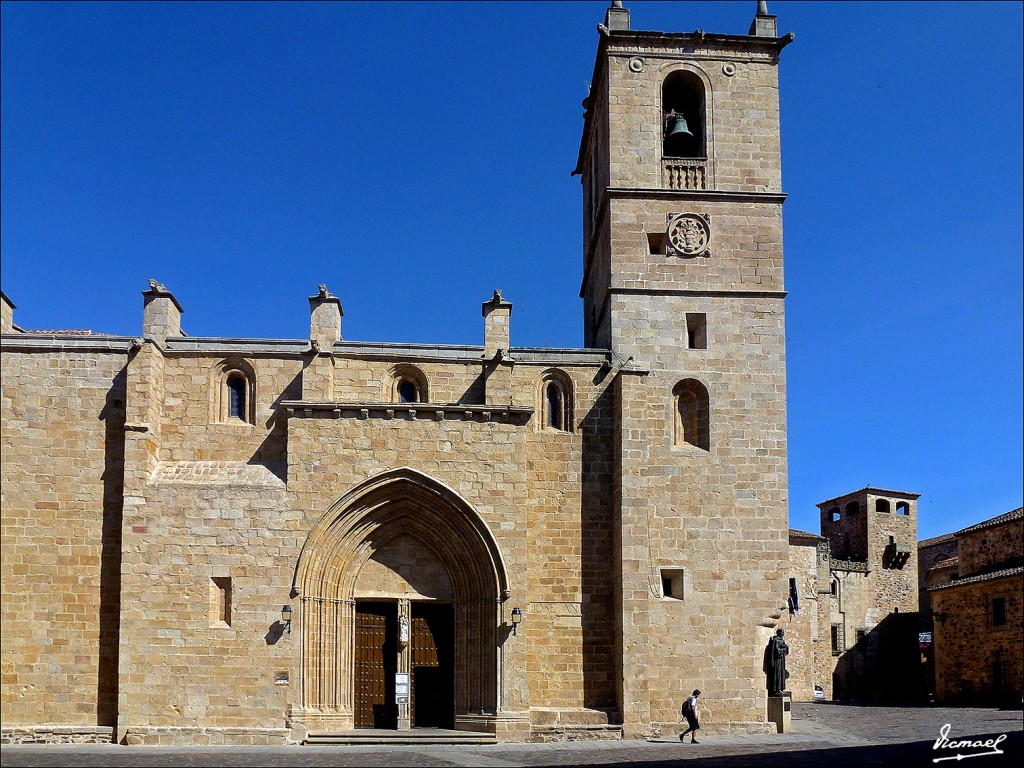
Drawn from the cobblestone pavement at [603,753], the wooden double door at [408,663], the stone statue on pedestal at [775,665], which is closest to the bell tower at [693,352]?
the stone statue on pedestal at [775,665]

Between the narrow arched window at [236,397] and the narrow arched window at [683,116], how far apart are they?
10312 millimetres

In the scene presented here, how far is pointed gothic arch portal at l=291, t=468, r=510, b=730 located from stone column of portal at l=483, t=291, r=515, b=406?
2271mm

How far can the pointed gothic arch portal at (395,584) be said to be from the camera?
742 inches

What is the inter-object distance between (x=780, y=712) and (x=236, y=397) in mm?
12542

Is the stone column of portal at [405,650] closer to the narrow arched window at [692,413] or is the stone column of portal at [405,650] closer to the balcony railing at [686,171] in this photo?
the narrow arched window at [692,413]

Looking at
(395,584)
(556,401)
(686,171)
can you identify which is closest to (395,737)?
(395,584)

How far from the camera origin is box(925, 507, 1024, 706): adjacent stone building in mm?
32062

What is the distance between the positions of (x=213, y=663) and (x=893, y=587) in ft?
113

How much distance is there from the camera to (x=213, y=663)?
18281 mm

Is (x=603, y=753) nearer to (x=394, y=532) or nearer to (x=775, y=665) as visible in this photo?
(x=775, y=665)

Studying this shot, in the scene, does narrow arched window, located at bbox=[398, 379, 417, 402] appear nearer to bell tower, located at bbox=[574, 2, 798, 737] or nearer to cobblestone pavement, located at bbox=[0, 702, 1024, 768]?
bell tower, located at bbox=[574, 2, 798, 737]

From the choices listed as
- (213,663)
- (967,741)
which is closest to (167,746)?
(213,663)

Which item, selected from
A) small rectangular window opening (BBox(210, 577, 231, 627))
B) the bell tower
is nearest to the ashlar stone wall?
small rectangular window opening (BBox(210, 577, 231, 627))

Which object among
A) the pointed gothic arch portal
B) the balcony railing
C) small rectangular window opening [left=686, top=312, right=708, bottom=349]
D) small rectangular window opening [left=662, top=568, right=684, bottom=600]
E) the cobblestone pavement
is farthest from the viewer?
the balcony railing
